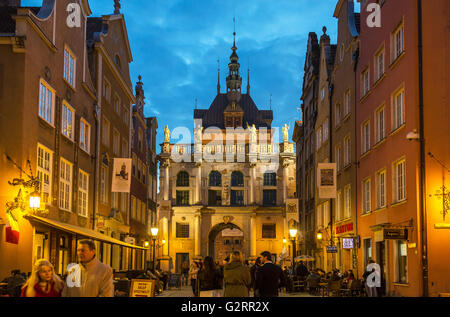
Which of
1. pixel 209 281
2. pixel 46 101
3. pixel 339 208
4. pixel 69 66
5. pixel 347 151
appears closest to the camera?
pixel 209 281

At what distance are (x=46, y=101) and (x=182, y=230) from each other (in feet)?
164

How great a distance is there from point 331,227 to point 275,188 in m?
37.3

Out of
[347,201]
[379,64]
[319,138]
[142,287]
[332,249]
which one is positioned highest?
[379,64]

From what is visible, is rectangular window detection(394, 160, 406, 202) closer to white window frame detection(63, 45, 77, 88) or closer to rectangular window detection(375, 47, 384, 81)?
rectangular window detection(375, 47, 384, 81)

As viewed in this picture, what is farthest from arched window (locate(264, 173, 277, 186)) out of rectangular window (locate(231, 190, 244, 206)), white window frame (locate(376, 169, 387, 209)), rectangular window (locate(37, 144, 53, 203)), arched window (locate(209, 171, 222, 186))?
rectangular window (locate(37, 144, 53, 203))

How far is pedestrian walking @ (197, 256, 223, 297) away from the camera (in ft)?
46.9

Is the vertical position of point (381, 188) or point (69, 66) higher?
point (69, 66)

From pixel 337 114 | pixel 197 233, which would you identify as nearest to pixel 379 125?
pixel 337 114

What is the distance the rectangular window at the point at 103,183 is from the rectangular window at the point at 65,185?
256 inches

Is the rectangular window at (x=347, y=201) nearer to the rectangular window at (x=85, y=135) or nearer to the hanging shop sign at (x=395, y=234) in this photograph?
the hanging shop sign at (x=395, y=234)

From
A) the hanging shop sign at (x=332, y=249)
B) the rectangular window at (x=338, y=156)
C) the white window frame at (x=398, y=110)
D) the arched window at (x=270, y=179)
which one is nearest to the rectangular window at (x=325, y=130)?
the rectangular window at (x=338, y=156)

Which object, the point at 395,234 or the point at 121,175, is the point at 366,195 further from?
the point at 121,175

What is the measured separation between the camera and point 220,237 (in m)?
84.4

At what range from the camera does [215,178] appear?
75625 mm
